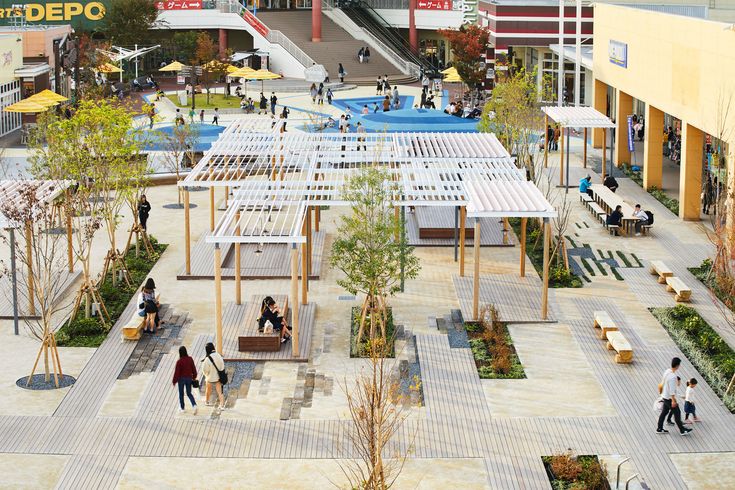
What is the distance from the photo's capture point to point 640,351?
984 inches

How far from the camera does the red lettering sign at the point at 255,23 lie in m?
80.4

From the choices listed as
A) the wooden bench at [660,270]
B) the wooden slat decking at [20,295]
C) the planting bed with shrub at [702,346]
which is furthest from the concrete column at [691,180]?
the wooden slat decking at [20,295]

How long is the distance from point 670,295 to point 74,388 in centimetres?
1402

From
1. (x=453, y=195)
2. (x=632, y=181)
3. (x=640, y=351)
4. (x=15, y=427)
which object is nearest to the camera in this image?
(x=15, y=427)

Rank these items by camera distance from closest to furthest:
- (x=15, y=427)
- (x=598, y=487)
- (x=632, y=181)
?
(x=598, y=487) → (x=15, y=427) → (x=632, y=181)

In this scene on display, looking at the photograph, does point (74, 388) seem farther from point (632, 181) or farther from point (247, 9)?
point (247, 9)

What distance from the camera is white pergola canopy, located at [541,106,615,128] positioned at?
41.7 metres

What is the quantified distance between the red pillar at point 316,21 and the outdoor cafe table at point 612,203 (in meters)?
44.9

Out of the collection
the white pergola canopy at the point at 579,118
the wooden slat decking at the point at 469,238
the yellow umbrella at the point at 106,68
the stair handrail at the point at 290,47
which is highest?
the stair handrail at the point at 290,47

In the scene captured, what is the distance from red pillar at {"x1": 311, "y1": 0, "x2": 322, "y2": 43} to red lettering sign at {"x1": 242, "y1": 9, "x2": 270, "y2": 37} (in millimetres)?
3399

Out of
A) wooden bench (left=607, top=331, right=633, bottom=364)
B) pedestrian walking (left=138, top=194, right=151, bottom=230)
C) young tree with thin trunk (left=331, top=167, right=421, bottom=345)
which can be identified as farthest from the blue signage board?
wooden bench (left=607, top=331, right=633, bottom=364)

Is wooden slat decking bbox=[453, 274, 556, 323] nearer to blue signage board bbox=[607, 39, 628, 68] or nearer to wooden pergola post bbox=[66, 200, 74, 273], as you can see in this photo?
wooden pergola post bbox=[66, 200, 74, 273]

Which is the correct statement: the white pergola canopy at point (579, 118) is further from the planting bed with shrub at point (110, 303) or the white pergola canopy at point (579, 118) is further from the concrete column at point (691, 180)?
the planting bed with shrub at point (110, 303)

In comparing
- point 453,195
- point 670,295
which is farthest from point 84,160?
point 670,295
